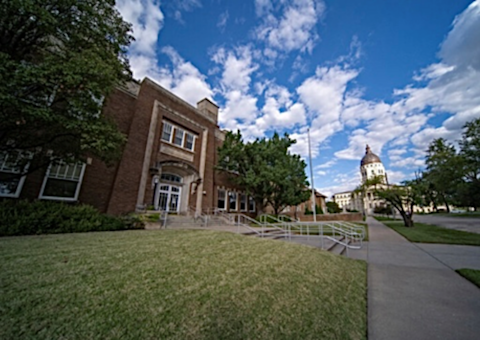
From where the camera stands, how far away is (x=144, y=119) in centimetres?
1420

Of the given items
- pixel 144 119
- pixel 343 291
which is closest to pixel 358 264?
pixel 343 291

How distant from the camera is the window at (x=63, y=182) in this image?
33.0 ft

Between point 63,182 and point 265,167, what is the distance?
44.7 ft

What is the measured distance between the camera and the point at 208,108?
2086 centimetres

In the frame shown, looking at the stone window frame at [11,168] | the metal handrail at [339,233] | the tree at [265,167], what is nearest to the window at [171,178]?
the tree at [265,167]

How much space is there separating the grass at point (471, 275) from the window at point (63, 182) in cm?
1507

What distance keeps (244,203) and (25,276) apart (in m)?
19.2

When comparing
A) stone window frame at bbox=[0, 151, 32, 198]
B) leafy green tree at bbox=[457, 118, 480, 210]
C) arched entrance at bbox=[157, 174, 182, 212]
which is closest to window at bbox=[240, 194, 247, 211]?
arched entrance at bbox=[157, 174, 182, 212]

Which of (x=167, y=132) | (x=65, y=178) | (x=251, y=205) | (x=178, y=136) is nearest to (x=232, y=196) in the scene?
(x=251, y=205)

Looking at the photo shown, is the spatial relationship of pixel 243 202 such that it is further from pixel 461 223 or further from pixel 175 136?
pixel 461 223

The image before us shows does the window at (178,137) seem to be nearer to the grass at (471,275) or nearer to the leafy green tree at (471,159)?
the grass at (471,275)

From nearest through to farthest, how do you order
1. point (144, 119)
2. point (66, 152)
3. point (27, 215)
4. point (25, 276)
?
point (25, 276) < point (27, 215) < point (66, 152) < point (144, 119)

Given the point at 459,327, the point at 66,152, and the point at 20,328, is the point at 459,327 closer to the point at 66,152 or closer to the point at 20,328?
the point at 20,328

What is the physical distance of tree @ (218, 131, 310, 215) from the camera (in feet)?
57.9
